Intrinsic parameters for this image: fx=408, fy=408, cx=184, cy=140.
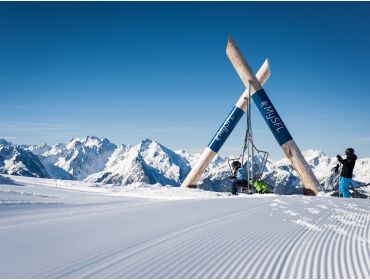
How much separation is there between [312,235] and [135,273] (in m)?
2.57

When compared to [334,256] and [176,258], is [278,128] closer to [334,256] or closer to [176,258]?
[334,256]

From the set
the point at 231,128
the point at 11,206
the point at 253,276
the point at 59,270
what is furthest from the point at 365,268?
the point at 231,128

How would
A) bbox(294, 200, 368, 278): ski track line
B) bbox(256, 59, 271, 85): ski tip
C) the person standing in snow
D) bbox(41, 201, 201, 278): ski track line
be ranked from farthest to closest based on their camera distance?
bbox(256, 59, 271, 85): ski tip → the person standing in snow → bbox(294, 200, 368, 278): ski track line → bbox(41, 201, 201, 278): ski track line

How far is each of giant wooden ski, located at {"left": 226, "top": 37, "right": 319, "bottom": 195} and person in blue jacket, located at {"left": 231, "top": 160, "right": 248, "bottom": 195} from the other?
1.84 m

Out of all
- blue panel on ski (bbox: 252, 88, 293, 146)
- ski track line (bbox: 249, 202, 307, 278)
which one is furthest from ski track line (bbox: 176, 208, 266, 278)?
blue panel on ski (bbox: 252, 88, 293, 146)

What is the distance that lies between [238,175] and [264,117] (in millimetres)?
2383

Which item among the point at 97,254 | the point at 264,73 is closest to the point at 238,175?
the point at 264,73

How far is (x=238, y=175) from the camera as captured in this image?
1377cm

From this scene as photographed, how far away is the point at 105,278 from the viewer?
2873 millimetres

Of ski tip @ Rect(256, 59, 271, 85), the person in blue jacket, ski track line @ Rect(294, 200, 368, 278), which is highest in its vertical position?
ski tip @ Rect(256, 59, 271, 85)

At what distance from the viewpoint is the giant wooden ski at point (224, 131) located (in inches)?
601

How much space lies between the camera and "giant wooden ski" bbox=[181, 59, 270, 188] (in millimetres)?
15266

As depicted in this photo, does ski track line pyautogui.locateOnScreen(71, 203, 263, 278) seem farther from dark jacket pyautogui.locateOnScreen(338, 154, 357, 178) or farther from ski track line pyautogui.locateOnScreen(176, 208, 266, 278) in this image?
dark jacket pyautogui.locateOnScreen(338, 154, 357, 178)

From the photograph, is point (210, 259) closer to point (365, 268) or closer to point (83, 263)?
point (83, 263)
